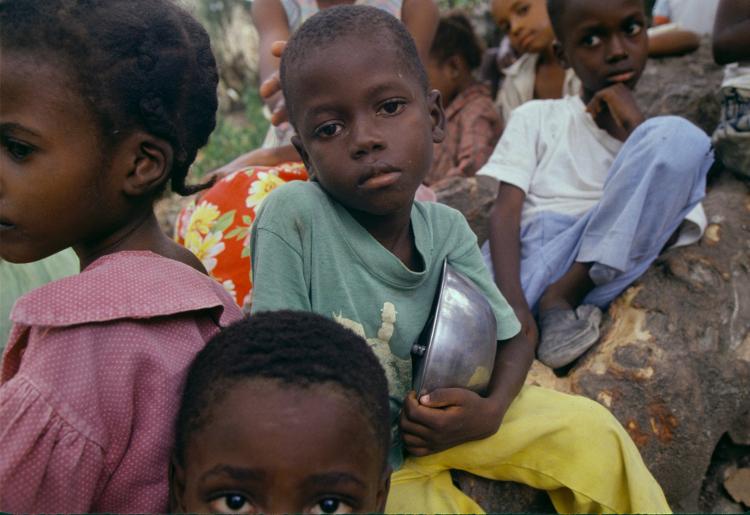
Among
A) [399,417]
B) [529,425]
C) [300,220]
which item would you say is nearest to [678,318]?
[529,425]

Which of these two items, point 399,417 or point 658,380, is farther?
point 658,380

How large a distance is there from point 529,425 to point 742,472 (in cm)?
126

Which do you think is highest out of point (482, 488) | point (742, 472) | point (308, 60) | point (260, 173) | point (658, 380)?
point (308, 60)

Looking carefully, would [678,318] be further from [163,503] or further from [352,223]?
[163,503]

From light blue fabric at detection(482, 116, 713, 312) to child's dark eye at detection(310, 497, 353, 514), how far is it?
1.65 m

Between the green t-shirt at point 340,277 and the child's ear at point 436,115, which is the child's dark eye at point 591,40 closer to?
the child's ear at point 436,115

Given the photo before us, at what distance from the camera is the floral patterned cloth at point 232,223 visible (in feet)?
8.18

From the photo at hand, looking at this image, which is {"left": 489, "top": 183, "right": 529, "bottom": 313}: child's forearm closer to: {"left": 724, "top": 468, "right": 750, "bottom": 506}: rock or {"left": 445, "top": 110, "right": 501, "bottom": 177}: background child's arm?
{"left": 724, "top": 468, "right": 750, "bottom": 506}: rock

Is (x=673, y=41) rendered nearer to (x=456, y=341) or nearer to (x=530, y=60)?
(x=530, y=60)

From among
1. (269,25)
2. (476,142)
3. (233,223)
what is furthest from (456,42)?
(233,223)

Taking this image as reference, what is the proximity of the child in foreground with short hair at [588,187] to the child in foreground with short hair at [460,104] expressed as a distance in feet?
2.88

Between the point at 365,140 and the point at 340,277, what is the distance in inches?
13.3

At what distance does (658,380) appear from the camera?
2.38 metres

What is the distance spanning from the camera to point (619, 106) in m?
2.92
